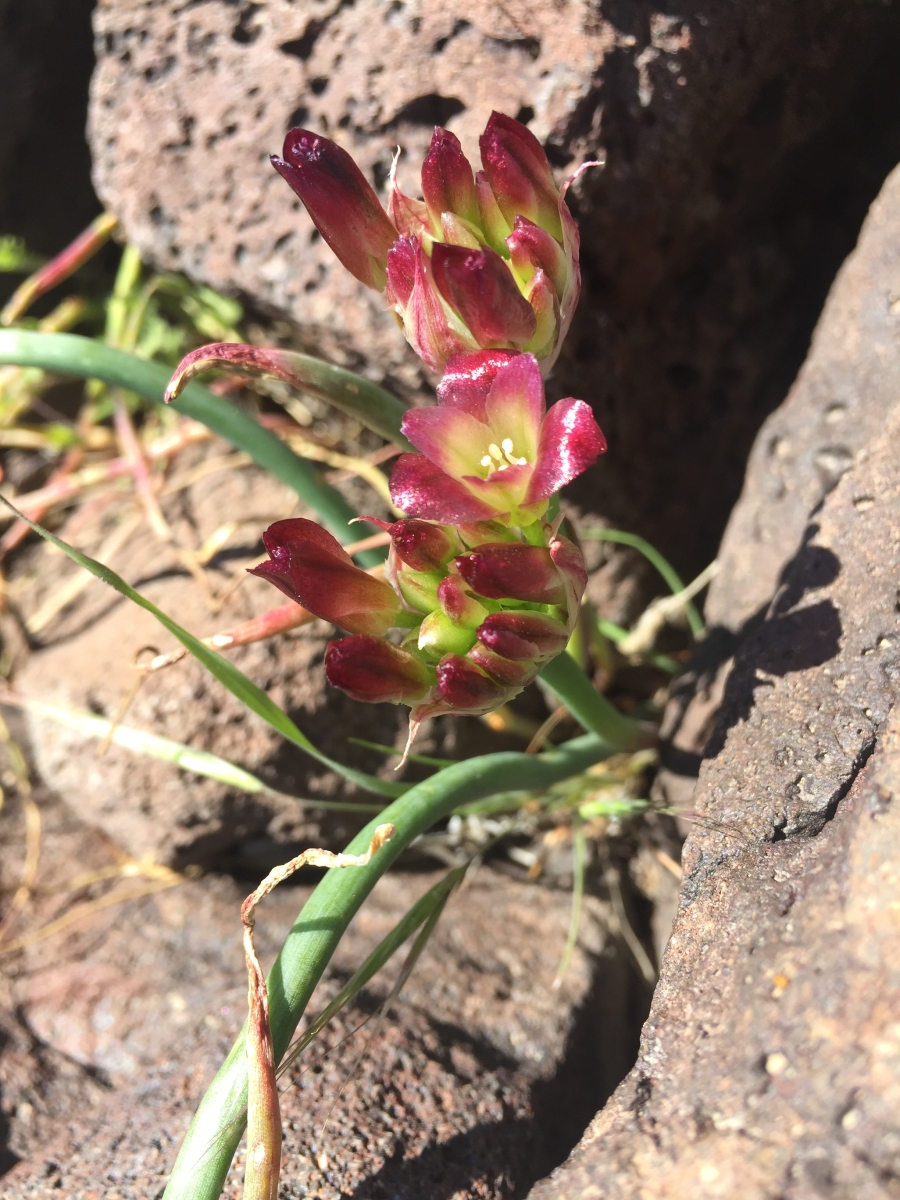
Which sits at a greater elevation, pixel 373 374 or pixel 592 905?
pixel 373 374

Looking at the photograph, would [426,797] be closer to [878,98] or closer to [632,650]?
[632,650]

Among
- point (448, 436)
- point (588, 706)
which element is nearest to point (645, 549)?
point (588, 706)

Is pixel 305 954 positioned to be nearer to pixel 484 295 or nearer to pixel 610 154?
pixel 484 295

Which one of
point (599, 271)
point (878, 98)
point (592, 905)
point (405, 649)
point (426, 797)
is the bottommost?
point (592, 905)

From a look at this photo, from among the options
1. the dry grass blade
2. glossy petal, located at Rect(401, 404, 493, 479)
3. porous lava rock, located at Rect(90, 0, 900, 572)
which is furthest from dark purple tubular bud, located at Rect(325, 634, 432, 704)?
the dry grass blade

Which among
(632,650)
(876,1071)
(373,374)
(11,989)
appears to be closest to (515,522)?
(876,1071)

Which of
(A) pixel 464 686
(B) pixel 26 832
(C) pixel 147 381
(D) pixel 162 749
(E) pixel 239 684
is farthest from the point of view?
(B) pixel 26 832

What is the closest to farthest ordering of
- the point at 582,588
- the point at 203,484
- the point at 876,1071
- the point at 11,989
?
the point at 876,1071, the point at 582,588, the point at 11,989, the point at 203,484
